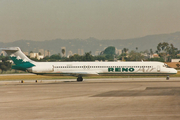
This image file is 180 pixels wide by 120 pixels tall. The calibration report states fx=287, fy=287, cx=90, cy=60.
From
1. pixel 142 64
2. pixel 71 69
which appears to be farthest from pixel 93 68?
pixel 142 64

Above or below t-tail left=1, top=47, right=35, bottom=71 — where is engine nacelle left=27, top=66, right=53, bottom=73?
below

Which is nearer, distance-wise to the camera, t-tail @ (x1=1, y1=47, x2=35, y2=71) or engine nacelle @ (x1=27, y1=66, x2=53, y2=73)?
engine nacelle @ (x1=27, y1=66, x2=53, y2=73)

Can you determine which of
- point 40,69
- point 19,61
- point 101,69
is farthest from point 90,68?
point 19,61

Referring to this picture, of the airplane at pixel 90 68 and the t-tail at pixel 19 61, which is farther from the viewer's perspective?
the t-tail at pixel 19 61

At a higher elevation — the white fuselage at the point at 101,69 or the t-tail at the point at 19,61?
the t-tail at the point at 19,61

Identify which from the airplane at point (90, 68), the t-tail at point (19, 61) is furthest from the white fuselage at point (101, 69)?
the t-tail at point (19, 61)

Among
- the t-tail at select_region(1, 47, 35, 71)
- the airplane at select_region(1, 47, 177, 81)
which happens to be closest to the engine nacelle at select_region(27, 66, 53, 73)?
the airplane at select_region(1, 47, 177, 81)

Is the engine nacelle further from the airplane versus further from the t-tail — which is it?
the t-tail

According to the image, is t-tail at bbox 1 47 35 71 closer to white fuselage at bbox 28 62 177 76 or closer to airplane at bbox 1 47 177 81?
airplane at bbox 1 47 177 81

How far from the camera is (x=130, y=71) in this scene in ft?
163

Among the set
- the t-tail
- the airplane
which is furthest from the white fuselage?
the t-tail

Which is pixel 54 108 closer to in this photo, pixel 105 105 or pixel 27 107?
pixel 27 107

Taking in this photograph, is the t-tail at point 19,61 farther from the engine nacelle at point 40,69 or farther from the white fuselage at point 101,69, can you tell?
the white fuselage at point 101,69

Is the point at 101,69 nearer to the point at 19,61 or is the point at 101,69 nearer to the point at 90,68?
the point at 90,68
